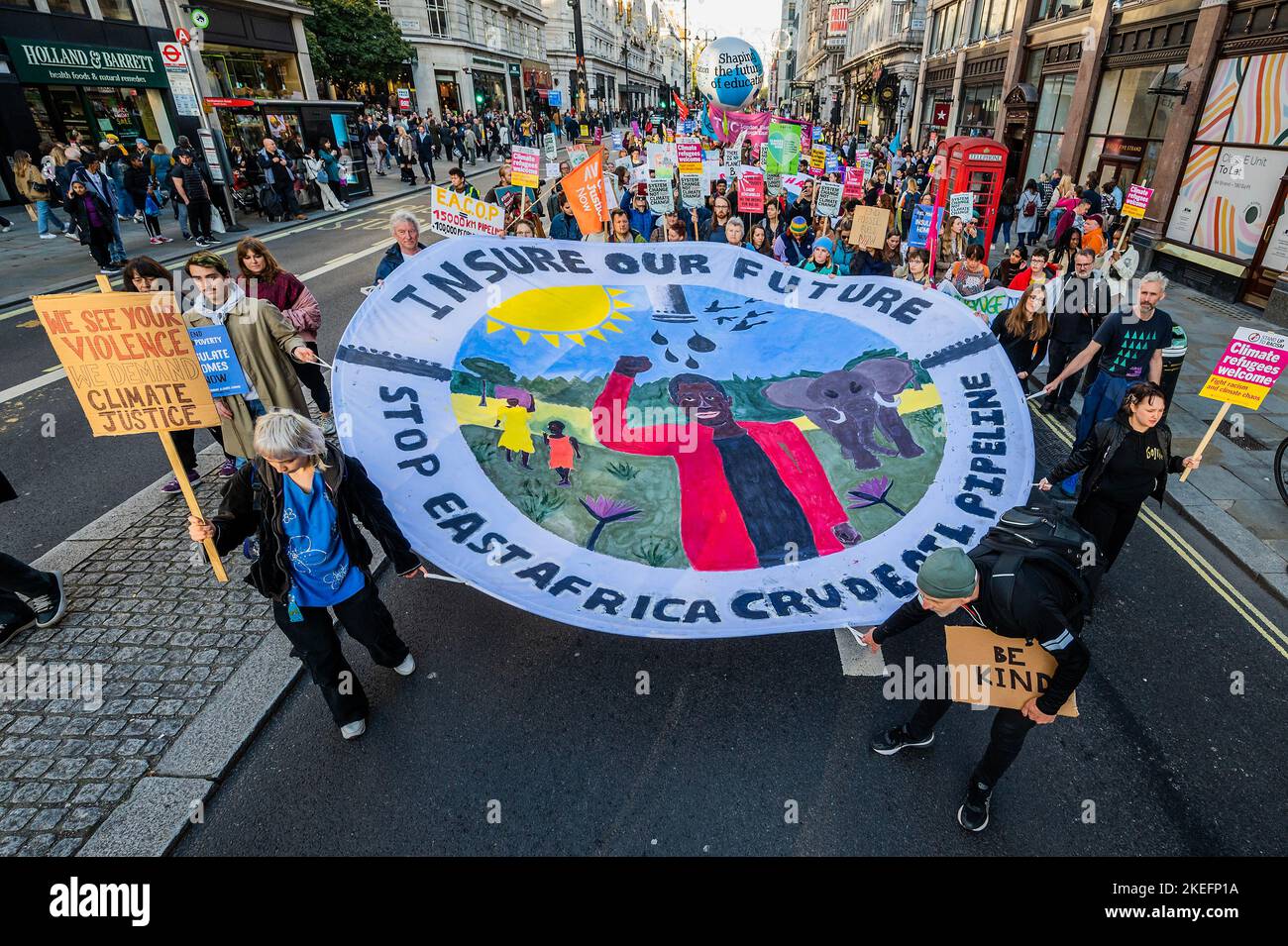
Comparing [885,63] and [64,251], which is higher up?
[885,63]

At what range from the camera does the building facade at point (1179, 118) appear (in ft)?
39.8

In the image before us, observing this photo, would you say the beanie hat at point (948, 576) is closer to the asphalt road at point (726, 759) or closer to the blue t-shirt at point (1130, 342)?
the asphalt road at point (726, 759)

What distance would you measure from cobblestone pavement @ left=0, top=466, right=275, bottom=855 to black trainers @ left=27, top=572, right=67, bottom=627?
65 millimetres

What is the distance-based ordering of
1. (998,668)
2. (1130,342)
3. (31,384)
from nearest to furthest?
(998,668) < (1130,342) < (31,384)

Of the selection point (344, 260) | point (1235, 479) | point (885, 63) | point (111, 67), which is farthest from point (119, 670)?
point (885, 63)

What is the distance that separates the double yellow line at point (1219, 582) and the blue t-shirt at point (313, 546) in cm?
652

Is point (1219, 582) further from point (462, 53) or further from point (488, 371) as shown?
point (462, 53)

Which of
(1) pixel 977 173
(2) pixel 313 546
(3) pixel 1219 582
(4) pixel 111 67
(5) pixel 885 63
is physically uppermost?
(5) pixel 885 63

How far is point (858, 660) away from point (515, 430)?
9.59 feet

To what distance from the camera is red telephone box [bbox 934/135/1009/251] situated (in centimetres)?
1527

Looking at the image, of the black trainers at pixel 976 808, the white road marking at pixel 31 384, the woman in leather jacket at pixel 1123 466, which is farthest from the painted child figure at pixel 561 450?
the white road marking at pixel 31 384

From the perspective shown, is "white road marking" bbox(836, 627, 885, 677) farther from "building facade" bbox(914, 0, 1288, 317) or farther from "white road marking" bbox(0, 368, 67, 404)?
"building facade" bbox(914, 0, 1288, 317)

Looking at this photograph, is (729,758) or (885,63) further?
(885,63)

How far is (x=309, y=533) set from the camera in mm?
3488
